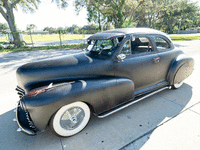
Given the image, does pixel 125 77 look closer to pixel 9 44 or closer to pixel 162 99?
pixel 162 99

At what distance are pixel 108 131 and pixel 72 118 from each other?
689 mm

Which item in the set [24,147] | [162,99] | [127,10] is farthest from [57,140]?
[127,10]

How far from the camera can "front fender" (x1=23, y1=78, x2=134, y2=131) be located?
1711 millimetres

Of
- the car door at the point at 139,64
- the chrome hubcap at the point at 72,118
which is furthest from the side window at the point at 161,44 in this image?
the chrome hubcap at the point at 72,118

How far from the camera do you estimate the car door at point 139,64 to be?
2.47 m

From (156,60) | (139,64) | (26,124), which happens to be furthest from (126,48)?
(26,124)

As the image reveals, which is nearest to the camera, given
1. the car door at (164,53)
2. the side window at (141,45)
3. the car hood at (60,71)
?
the car hood at (60,71)

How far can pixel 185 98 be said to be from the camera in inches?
123

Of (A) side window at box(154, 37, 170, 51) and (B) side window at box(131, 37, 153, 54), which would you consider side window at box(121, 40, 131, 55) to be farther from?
(A) side window at box(154, 37, 170, 51)

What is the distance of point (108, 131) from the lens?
7.20 ft

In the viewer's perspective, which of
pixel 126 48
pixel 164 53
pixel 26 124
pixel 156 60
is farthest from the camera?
pixel 164 53

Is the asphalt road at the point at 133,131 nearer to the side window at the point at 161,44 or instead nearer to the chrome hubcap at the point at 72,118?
the chrome hubcap at the point at 72,118

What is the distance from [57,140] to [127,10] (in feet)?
77.6

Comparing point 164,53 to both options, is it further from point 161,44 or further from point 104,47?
point 104,47
